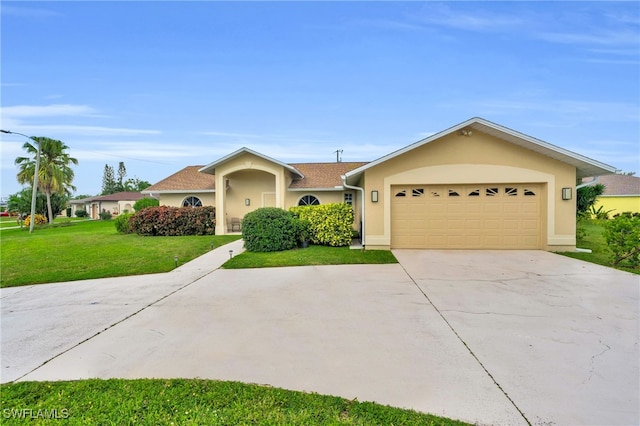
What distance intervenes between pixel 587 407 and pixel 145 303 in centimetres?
627

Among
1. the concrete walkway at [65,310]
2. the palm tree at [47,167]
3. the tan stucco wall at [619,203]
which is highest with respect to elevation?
the palm tree at [47,167]

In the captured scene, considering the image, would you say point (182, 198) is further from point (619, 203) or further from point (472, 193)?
point (619, 203)

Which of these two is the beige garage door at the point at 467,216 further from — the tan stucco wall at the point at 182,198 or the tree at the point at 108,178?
the tree at the point at 108,178

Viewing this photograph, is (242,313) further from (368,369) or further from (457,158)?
(457,158)

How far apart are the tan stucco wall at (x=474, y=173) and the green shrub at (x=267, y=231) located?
299cm

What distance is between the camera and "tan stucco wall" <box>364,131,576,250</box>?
34.5 feet

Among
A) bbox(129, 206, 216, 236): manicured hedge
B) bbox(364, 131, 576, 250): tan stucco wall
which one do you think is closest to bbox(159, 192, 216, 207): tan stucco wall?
bbox(129, 206, 216, 236): manicured hedge

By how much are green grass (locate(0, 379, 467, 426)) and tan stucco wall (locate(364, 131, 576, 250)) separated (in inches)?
345

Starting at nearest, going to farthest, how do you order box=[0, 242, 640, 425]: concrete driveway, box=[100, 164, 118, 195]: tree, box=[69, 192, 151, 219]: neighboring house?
box=[0, 242, 640, 425]: concrete driveway, box=[69, 192, 151, 219]: neighboring house, box=[100, 164, 118, 195]: tree

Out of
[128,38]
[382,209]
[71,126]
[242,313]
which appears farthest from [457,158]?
[71,126]

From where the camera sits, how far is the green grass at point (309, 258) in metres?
9.02

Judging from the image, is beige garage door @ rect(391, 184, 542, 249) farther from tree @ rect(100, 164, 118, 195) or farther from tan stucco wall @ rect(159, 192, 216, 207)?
tree @ rect(100, 164, 118, 195)

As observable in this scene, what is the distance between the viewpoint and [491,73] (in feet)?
45.0

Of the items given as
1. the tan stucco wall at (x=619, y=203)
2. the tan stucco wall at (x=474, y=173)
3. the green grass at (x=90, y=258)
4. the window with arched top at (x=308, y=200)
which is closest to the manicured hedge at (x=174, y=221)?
the green grass at (x=90, y=258)
